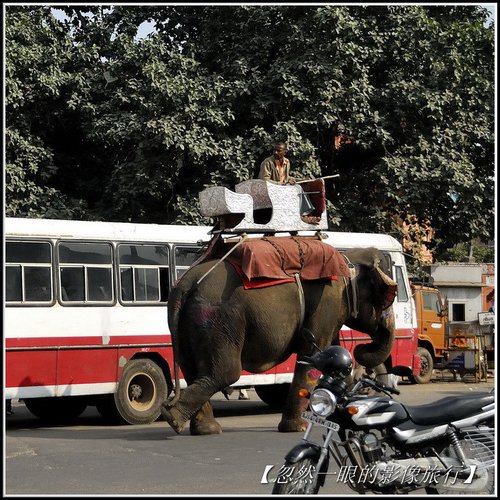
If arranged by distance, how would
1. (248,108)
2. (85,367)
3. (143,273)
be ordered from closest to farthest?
(85,367), (143,273), (248,108)

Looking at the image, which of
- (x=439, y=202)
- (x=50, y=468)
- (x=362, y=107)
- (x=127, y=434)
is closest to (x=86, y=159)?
(x=362, y=107)

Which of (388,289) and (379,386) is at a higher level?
(388,289)

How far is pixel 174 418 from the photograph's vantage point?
12023mm

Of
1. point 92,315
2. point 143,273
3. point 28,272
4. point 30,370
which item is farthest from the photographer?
point 143,273

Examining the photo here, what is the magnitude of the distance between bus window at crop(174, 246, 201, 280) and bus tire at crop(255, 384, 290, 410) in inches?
106

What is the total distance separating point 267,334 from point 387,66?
1201 cm

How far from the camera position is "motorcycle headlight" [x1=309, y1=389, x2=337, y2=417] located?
688cm

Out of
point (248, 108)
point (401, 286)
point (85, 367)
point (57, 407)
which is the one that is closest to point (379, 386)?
point (85, 367)

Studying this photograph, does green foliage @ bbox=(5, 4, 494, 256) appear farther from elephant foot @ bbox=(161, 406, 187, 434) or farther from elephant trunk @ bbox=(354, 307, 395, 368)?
elephant foot @ bbox=(161, 406, 187, 434)

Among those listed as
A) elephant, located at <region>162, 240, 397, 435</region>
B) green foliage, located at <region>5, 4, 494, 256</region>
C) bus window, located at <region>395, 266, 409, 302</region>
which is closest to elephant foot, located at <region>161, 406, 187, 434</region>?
elephant, located at <region>162, 240, 397, 435</region>

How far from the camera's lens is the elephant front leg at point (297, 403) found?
1284cm

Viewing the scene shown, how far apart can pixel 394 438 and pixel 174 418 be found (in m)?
5.29

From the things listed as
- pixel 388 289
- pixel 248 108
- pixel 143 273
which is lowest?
pixel 388 289

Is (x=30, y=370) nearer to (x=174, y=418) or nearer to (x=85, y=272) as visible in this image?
(x=85, y=272)
